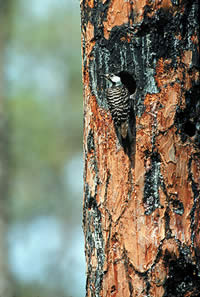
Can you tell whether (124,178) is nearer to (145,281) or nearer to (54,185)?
(145,281)

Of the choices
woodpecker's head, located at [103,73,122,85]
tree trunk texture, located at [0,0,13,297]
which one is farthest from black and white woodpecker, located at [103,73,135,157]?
tree trunk texture, located at [0,0,13,297]

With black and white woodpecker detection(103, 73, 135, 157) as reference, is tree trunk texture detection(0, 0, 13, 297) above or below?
below

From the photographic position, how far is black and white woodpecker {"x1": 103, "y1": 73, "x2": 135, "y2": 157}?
212 centimetres

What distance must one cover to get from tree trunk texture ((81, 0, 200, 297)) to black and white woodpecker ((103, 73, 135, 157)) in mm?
31

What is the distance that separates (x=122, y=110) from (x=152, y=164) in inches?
11.5

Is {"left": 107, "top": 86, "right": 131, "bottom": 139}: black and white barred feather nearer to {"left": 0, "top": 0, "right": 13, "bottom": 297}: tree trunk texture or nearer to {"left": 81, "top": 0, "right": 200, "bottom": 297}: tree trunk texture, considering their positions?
{"left": 81, "top": 0, "right": 200, "bottom": 297}: tree trunk texture

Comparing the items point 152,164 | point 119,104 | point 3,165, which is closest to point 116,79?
point 119,104

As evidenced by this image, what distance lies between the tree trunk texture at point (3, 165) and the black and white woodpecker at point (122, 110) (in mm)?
4928

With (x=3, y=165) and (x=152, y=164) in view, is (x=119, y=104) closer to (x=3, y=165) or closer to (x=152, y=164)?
(x=152, y=164)

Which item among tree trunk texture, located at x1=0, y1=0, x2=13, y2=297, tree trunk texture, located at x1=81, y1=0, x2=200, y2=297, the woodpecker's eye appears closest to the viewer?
tree trunk texture, located at x1=81, y1=0, x2=200, y2=297

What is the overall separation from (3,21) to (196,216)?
6851mm

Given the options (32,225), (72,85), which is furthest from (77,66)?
(32,225)

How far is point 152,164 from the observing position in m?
2.09

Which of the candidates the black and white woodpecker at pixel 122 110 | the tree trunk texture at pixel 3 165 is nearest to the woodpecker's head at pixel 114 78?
the black and white woodpecker at pixel 122 110
